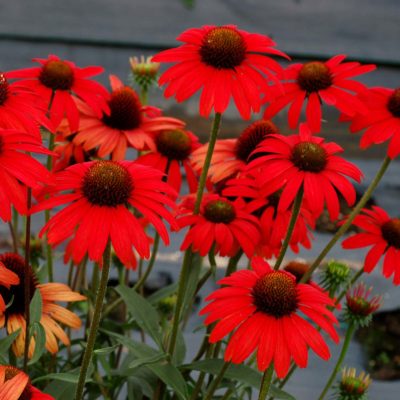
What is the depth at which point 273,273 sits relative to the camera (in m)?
0.92

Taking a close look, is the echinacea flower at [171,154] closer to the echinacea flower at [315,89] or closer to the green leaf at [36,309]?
the echinacea flower at [315,89]

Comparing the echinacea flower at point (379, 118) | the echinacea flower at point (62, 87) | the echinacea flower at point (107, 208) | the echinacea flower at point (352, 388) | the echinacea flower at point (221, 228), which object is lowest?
the echinacea flower at point (352, 388)

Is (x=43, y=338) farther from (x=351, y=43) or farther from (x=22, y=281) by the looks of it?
(x=351, y=43)

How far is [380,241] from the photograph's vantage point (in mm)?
1197

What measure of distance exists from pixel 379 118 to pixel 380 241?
0.19m

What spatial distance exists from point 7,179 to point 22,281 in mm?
324

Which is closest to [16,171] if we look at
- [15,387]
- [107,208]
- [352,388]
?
[107,208]

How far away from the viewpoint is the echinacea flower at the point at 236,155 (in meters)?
1.22

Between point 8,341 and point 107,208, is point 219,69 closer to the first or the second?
point 107,208

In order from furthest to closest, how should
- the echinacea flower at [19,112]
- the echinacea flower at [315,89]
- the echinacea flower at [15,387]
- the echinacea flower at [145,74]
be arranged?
the echinacea flower at [145,74]
the echinacea flower at [315,89]
the echinacea flower at [19,112]
the echinacea flower at [15,387]

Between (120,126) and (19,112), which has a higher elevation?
(19,112)

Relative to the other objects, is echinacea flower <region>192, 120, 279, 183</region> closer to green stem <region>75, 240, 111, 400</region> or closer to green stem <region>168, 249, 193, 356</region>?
green stem <region>168, 249, 193, 356</region>

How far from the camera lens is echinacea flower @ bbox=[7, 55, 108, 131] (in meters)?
1.15

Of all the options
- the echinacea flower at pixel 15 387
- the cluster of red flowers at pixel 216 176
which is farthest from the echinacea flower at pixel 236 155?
the echinacea flower at pixel 15 387
